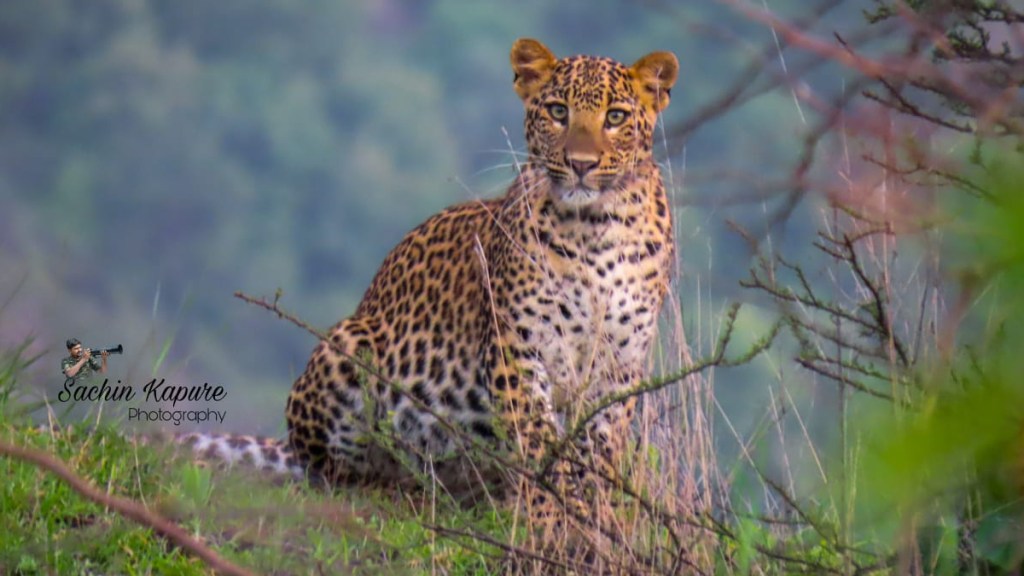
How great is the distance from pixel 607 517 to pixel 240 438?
289 cm

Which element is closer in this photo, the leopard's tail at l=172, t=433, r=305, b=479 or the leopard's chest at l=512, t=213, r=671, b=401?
the leopard's chest at l=512, t=213, r=671, b=401

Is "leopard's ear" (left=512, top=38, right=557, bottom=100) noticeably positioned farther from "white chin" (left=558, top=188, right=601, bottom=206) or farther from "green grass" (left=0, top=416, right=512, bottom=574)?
"green grass" (left=0, top=416, right=512, bottom=574)

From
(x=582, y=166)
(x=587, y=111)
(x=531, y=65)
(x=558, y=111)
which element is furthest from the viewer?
(x=531, y=65)

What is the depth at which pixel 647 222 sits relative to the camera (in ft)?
18.0

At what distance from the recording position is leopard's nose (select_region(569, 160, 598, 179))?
5164mm

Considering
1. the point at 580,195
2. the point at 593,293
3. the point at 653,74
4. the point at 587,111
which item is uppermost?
the point at 653,74

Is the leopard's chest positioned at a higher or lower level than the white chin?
lower

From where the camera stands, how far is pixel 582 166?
5.17 metres

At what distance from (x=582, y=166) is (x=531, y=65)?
2.31 ft

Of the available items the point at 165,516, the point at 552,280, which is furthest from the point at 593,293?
the point at 165,516

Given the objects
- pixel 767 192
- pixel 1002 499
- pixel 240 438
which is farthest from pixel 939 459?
pixel 240 438

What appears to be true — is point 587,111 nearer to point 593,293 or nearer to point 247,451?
point 593,293

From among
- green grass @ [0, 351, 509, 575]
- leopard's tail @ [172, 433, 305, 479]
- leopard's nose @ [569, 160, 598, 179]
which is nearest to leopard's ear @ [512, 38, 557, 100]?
leopard's nose @ [569, 160, 598, 179]

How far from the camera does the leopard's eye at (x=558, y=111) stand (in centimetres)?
543
